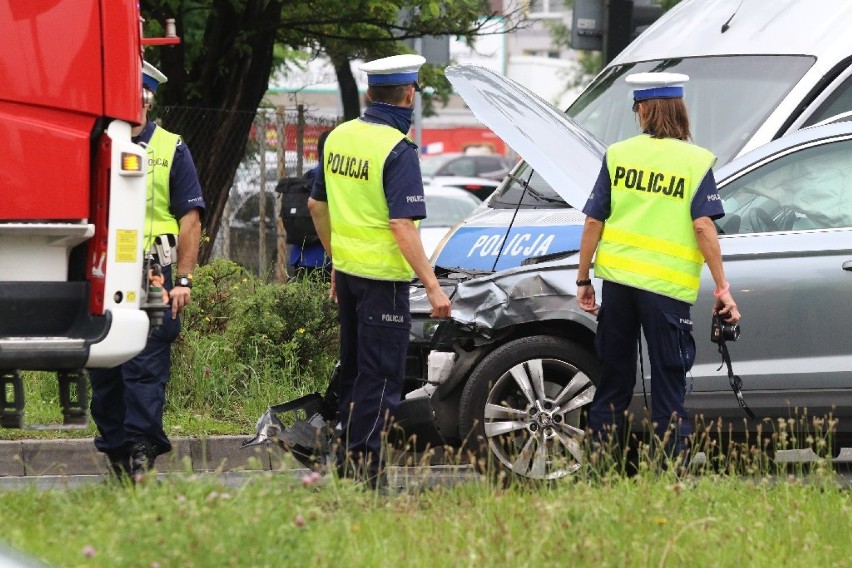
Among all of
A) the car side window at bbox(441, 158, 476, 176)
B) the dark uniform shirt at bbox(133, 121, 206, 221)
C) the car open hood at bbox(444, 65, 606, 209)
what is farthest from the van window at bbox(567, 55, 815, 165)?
the car side window at bbox(441, 158, 476, 176)

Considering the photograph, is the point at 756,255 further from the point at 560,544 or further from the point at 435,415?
the point at 560,544

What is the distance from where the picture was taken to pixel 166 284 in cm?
682

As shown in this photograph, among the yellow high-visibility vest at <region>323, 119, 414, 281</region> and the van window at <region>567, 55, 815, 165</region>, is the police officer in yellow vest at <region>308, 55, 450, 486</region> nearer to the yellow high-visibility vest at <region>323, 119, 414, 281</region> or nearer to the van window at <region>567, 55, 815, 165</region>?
the yellow high-visibility vest at <region>323, 119, 414, 281</region>

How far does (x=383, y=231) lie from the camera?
659 cm

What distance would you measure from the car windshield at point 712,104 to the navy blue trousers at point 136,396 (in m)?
2.66

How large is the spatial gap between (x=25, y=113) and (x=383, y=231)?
5.25ft

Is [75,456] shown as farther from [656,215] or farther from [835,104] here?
[835,104]

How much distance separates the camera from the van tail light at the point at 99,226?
589 cm

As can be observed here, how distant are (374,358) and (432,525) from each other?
1478 mm

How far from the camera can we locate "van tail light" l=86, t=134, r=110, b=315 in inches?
232

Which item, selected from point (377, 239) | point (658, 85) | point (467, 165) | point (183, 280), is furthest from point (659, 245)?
point (467, 165)

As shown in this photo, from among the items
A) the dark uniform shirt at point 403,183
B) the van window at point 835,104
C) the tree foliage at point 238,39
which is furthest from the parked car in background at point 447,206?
the dark uniform shirt at point 403,183

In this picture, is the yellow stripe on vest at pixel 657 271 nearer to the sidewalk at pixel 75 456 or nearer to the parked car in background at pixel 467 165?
the sidewalk at pixel 75 456

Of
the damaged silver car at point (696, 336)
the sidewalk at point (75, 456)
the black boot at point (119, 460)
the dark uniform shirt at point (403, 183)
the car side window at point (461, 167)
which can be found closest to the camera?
the dark uniform shirt at point (403, 183)
